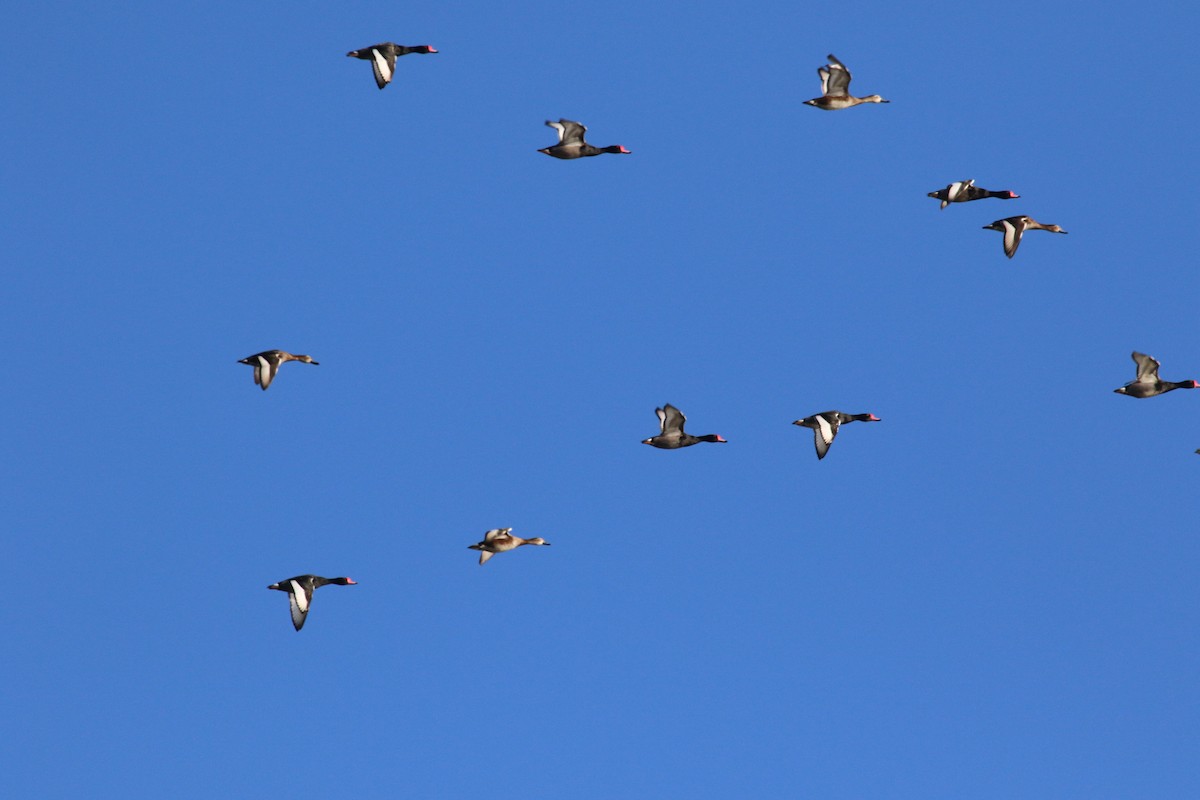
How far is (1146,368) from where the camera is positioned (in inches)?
1655

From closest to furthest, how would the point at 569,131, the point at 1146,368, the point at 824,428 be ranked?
the point at 569,131 < the point at 824,428 < the point at 1146,368

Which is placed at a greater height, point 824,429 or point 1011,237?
point 1011,237

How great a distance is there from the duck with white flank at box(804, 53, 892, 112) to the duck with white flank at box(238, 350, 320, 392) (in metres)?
14.3

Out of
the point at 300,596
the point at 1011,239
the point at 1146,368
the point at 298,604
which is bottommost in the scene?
the point at 298,604

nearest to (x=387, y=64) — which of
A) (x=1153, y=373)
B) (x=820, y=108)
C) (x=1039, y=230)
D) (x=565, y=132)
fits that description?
(x=565, y=132)

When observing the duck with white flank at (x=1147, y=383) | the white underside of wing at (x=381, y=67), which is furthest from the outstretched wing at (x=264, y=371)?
the duck with white flank at (x=1147, y=383)

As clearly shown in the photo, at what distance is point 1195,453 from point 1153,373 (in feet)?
Answer: 7.56

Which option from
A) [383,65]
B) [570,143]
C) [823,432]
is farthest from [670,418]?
[383,65]

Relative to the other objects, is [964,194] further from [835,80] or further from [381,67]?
[381,67]

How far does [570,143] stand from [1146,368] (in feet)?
50.7

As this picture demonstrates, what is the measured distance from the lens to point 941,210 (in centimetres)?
4081

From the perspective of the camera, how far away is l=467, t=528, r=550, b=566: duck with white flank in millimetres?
40844

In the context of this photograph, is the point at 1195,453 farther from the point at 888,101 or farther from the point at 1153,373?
the point at 888,101

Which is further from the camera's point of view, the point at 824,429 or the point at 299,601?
the point at 824,429
